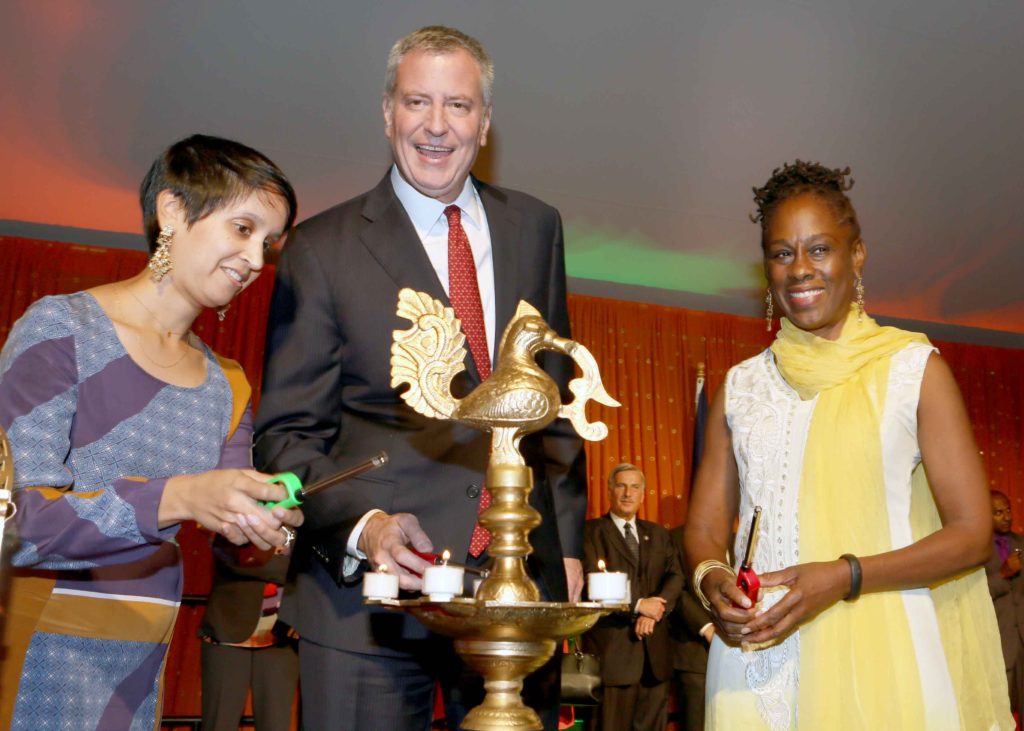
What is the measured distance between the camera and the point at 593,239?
289 inches

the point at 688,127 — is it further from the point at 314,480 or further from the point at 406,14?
the point at 314,480

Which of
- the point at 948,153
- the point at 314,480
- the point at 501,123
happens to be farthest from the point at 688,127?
the point at 314,480

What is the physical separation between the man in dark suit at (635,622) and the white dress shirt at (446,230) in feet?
14.0

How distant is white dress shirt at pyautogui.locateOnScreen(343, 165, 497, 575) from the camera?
6.28 ft

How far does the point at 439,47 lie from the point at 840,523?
1.16 metres

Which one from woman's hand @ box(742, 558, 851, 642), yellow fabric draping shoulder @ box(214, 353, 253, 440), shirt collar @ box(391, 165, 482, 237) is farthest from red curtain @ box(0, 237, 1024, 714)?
woman's hand @ box(742, 558, 851, 642)

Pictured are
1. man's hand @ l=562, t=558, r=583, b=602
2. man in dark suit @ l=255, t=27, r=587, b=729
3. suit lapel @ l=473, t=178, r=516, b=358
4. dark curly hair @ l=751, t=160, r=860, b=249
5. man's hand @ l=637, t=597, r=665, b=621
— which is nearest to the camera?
man in dark suit @ l=255, t=27, r=587, b=729

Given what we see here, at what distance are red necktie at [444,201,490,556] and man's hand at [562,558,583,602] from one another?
0.55ft

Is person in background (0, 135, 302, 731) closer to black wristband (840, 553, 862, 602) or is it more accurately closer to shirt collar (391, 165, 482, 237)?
shirt collar (391, 165, 482, 237)

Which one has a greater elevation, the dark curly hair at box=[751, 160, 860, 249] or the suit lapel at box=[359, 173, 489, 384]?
the dark curly hair at box=[751, 160, 860, 249]

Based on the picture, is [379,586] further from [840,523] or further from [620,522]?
[620,522]

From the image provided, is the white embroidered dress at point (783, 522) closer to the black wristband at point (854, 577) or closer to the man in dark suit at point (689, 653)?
the black wristband at point (854, 577)

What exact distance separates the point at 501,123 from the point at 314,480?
423 centimetres

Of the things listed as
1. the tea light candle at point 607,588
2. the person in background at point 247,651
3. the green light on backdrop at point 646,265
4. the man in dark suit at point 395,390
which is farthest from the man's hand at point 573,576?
the green light on backdrop at point 646,265
